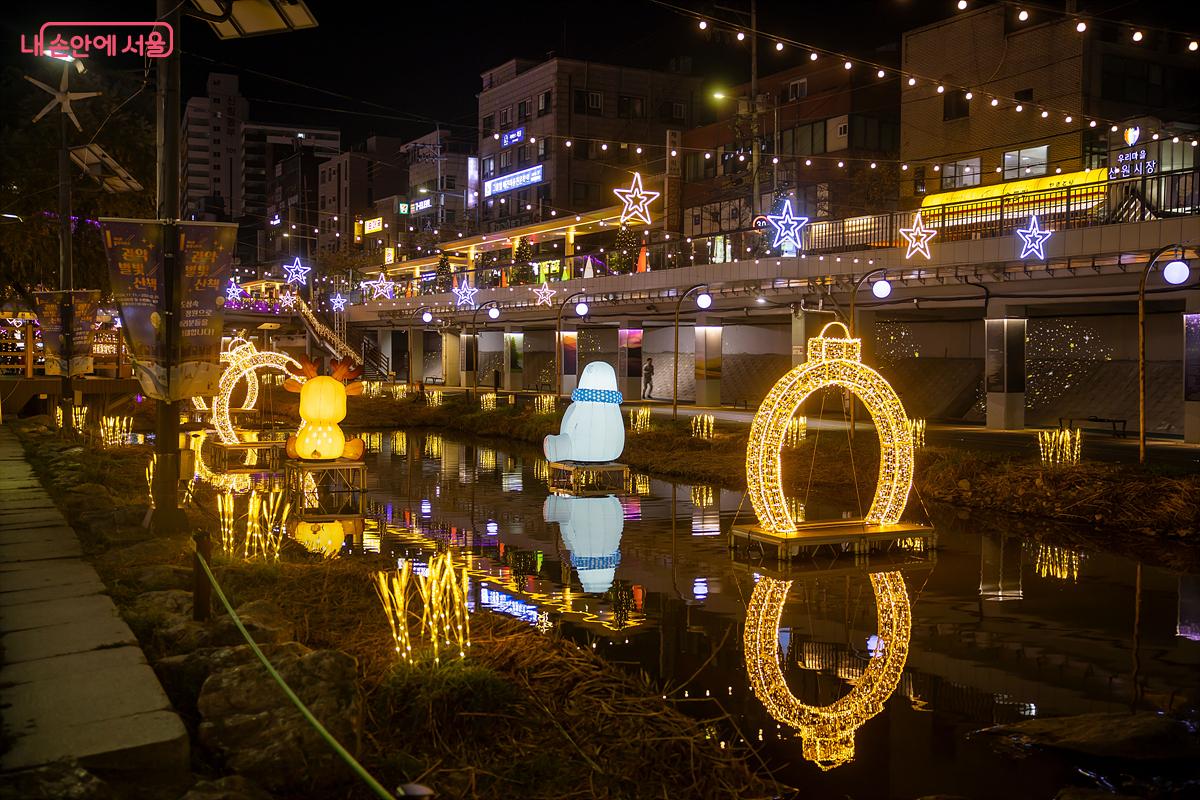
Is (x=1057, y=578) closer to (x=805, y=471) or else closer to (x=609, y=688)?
(x=609, y=688)

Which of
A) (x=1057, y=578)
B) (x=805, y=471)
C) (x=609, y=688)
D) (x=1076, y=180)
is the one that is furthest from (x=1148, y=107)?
(x=609, y=688)

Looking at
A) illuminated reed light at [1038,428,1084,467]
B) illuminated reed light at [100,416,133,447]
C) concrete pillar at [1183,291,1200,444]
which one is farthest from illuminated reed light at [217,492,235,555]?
concrete pillar at [1183,291,1200,444]

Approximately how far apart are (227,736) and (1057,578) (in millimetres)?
9587

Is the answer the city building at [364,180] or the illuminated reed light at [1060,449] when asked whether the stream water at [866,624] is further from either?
the city building at [364,180]

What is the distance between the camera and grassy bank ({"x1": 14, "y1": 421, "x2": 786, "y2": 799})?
541cm

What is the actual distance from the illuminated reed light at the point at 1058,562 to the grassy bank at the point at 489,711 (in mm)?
6720

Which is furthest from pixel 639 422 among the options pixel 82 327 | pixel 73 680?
pixel 73 680

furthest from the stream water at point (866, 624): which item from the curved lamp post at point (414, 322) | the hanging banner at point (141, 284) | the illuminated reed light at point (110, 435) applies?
the curved lamp post at point (414, 322)

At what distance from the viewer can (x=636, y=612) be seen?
9906 millimetres

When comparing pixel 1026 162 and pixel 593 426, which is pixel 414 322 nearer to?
pixel 1026 162

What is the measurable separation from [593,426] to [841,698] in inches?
478

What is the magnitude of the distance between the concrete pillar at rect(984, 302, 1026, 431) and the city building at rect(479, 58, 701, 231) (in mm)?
37979

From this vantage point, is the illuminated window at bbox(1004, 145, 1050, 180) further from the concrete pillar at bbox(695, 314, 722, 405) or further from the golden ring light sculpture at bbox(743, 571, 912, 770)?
the golden ring light sculpture at bbox(743, 571, 912, 770)

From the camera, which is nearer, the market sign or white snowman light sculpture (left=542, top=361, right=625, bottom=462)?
white snowman light sculpture (left=542, top=361, right=625, bottom=462)
